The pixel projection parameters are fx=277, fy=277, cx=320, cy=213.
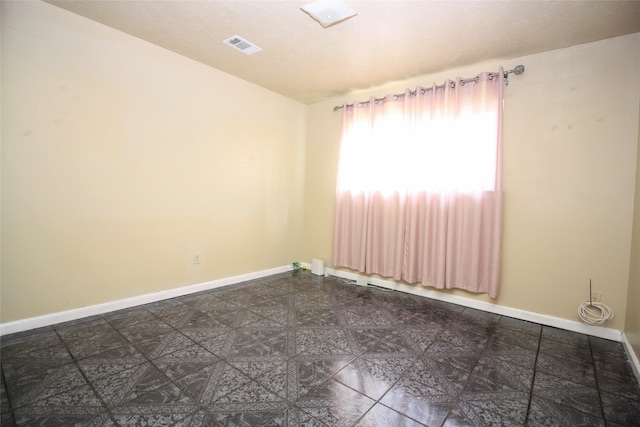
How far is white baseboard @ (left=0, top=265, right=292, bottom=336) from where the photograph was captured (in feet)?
6.48

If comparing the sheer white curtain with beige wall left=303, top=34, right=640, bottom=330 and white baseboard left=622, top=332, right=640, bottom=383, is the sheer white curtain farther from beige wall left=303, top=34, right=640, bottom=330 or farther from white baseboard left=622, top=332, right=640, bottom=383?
white baseboard left=622, top=332, right=640, bottom=383

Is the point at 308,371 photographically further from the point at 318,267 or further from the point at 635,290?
the point at 635,290

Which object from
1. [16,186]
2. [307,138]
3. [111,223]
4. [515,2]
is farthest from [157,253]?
[515,2]

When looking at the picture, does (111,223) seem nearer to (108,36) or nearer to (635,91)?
(108,36)

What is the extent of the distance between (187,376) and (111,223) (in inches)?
60.4

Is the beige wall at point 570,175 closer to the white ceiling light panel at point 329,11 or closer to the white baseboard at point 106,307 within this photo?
the white ceiling light panel at point 329,11

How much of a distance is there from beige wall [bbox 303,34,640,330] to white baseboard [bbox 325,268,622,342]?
2.0 inches

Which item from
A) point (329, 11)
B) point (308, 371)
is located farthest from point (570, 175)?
point (308, 371)

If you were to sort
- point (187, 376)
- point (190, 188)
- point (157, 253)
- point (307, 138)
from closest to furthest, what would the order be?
1. point (187, 376)
2. point (157, 253)
3. point (190, 188)
4. point (307, 138)

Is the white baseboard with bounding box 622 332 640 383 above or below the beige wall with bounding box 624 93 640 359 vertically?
below

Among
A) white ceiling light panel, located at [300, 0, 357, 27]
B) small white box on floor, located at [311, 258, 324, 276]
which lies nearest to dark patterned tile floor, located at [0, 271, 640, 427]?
small white box on floor, located at [311, 258, 324, 276]

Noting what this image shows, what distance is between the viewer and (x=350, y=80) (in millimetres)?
3141

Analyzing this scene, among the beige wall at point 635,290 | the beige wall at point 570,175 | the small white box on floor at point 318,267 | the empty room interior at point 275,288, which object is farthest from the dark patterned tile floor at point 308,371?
the small white box on floor at point 318,267

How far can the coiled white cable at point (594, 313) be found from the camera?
2.14 meters
